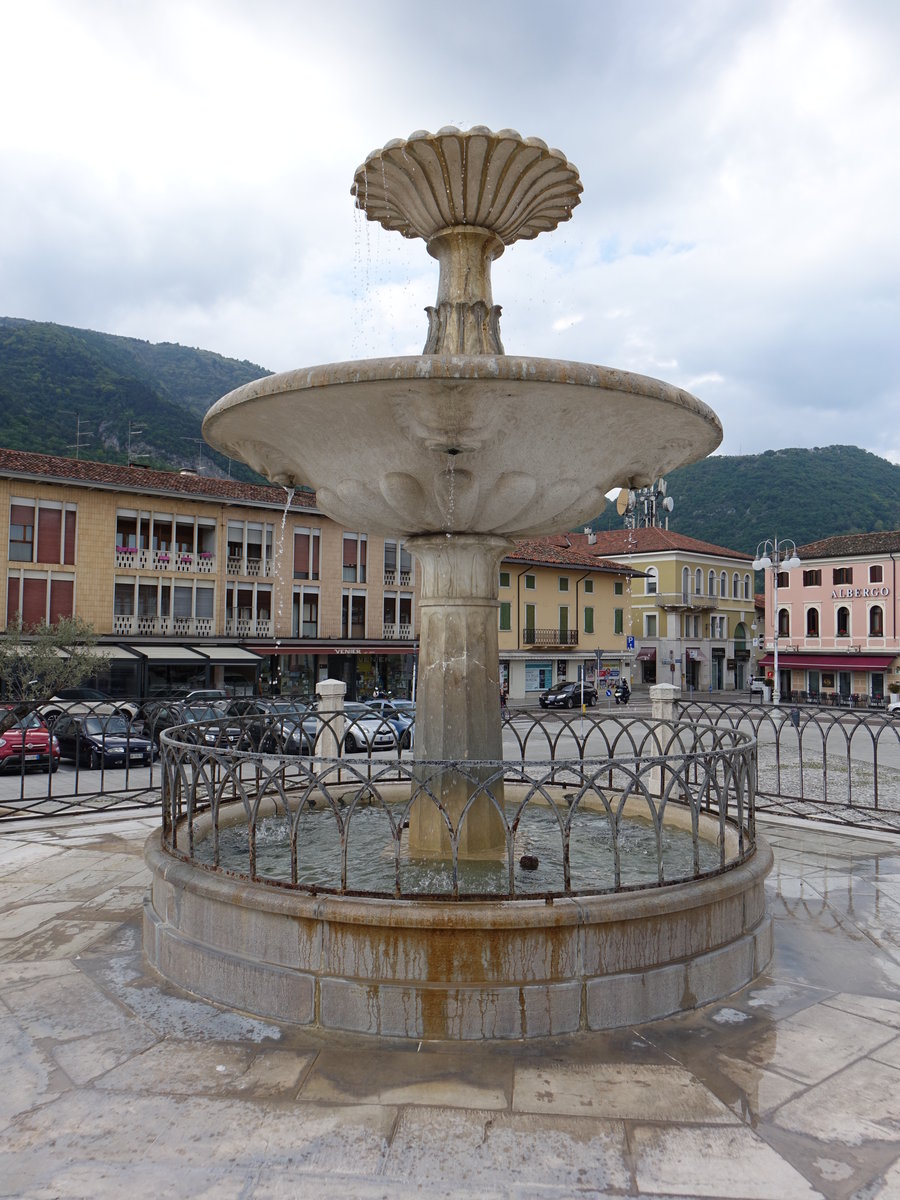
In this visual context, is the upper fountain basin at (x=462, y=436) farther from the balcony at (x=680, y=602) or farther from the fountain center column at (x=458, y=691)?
the balcony at (x=680, y=602)

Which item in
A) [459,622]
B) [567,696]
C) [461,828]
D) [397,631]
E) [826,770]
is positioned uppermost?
[397,631]

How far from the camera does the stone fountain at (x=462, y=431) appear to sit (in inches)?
198

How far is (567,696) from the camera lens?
137ft

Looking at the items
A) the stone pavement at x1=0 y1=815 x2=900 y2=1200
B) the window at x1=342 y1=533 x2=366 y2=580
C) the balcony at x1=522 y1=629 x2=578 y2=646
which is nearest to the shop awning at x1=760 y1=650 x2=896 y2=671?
the balcony at x1=522 y1=629 x2=578 y2=646

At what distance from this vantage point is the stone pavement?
3.18 meters

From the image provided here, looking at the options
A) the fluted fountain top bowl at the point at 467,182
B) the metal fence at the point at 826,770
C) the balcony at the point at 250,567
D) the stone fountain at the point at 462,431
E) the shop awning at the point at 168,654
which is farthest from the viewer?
the balcony at the point at 250,567

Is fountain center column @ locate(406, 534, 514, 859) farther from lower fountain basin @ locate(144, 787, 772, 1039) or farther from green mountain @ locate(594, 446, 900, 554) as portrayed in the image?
green mountain @ locate(594, 446, 900, 554)

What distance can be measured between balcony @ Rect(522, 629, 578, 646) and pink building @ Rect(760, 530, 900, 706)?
11.4 meters

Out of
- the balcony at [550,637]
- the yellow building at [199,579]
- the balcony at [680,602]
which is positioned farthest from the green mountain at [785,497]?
the yellow building at [199,579]

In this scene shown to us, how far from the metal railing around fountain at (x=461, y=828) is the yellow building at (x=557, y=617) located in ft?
117

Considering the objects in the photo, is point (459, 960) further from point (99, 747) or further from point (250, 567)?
point (250, 567)

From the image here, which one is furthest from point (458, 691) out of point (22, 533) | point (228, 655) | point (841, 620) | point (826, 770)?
point (841, 620)

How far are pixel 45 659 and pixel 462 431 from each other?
1060 inches

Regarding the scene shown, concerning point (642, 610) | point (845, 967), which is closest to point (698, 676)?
point (642, 610)
